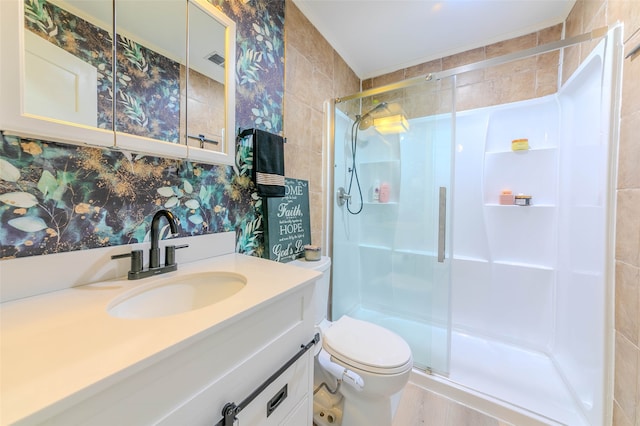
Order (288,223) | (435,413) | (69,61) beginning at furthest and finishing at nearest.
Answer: (288,223)
(435,413)
(69,61)

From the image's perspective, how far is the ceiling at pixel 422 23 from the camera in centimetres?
155

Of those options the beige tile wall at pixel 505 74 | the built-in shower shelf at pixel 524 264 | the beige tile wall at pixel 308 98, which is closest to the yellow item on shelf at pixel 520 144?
the beige tile wall at pixel 505 74

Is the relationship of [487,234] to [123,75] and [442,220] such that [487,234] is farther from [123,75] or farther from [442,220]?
[123,75]

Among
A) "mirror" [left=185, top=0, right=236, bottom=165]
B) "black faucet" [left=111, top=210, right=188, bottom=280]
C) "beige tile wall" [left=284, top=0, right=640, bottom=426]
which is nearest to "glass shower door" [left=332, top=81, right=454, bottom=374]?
"beige tile wall" [left=284, top=0, right=640, bottom=426]

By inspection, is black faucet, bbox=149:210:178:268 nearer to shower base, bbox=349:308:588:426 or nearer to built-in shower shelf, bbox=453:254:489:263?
shower base, bbox=349:308:588:426

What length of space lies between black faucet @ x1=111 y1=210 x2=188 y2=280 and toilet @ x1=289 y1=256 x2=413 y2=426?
0.62 m

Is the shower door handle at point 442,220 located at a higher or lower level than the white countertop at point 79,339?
higher

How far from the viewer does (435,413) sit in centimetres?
137

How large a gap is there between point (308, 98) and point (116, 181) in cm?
129

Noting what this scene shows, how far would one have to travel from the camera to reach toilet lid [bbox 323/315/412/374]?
3.59 ft

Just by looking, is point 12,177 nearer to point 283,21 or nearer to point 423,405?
point 283,21

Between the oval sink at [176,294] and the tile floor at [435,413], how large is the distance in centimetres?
122

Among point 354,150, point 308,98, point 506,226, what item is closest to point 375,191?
point 354,150

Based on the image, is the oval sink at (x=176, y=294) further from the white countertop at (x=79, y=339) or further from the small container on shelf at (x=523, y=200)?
the small container on shelf at (x=523, y=200)
